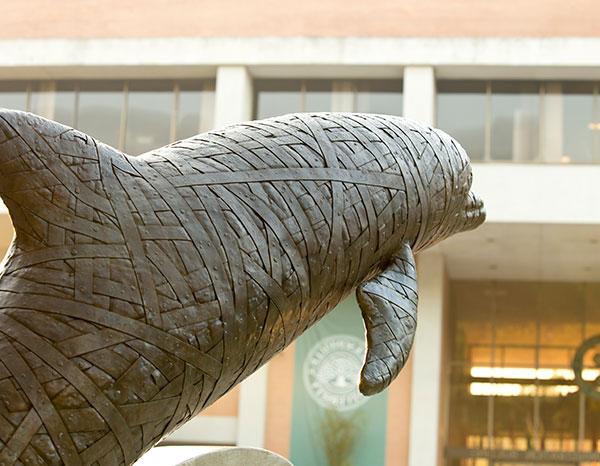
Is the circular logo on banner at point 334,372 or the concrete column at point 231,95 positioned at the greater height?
the concrete column at point 231,95

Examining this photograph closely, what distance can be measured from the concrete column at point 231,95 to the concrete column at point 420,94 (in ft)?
11.4

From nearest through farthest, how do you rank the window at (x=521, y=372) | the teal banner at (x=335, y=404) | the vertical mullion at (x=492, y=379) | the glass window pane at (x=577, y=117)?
1. the teal banner at (x=335, y=404)
2. the glass window pane at (x=577, y=117)
3. the window at (x=521, y=372)
4. the vertical mullion at (x=492, y=379)

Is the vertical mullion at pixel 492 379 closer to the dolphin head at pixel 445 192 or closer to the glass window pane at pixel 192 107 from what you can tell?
the glass window pane at pixel 192 107

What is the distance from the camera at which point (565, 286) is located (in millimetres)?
28062

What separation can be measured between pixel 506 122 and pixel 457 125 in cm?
110

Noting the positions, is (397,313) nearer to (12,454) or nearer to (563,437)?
(12,454)

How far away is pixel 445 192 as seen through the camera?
3811mm

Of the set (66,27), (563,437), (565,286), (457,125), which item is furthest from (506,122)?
(66,27)

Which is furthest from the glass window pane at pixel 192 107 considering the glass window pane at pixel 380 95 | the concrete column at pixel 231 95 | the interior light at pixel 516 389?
the interior light at pixel 516 389

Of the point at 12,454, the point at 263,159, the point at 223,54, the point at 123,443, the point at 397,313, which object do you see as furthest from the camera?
the point at 223,54

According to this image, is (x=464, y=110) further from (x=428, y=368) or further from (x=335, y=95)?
(x=428, y=368)

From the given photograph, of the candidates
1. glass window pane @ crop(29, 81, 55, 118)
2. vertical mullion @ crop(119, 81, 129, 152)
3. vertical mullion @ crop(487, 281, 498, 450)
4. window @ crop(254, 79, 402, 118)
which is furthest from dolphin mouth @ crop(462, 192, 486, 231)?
vertical mullion @ crop(487, 281, 498, 450)

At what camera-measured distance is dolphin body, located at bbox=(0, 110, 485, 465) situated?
9.11 ft

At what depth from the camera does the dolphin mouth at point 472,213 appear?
4109 millimetres
